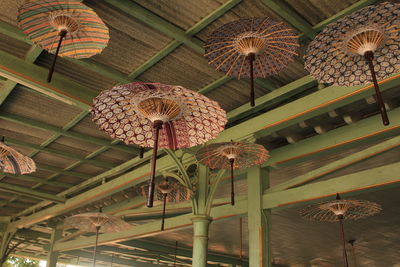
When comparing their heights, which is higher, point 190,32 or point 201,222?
point 190,32

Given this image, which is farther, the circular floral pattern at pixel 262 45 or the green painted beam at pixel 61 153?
the green painted beam at pixel 61 153

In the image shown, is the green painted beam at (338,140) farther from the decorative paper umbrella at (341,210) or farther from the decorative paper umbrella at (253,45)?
the decorative paper umbrella at (253,45)

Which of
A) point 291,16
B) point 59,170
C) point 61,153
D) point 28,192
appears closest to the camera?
point 291,16

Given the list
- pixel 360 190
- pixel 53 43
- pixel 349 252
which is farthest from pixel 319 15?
pixel 349 252

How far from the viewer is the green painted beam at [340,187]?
16.4 ft

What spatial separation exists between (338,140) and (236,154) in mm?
1789

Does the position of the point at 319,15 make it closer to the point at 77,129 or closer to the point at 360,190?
the point at 360,190

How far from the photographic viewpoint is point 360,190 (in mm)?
5258

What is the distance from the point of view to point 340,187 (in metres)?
5.46

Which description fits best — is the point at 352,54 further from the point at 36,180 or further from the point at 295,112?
the point at 36,180

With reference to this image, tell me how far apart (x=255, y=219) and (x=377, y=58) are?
3760 millimetres

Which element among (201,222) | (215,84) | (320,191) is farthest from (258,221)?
(215,84)

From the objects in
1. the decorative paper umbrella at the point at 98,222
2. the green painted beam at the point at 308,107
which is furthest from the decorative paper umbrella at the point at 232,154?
the decorative paper umbrella at the point at 98,222

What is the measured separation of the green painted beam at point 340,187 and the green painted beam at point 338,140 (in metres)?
0.68
